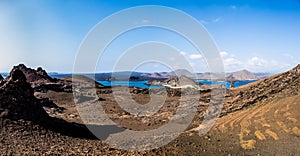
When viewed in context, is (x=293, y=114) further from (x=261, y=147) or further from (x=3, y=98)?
(x=3, y=98)

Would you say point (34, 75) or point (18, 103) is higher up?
point (34, 75)

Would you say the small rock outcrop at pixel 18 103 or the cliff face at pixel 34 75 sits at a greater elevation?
the cliff face at pixel 34 75

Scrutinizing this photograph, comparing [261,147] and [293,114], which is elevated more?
[293,114]

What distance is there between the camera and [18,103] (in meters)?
21.6

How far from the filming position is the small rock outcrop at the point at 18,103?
20703 mm

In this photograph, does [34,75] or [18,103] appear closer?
[18,103]

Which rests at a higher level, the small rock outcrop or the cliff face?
the cliff face

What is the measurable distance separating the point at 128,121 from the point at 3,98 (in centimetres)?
1600

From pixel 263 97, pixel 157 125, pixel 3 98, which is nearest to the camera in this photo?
pixel 3 98

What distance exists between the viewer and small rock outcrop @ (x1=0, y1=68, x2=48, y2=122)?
67.9 feet

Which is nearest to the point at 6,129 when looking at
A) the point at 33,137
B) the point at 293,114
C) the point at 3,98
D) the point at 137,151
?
the point at 33,137

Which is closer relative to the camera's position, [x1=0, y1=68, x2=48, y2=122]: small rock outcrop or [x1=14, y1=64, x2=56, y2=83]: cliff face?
[x1=0, y1=68, x2=48, y2=122]: small rock outcrop

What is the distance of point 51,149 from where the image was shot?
17.2m

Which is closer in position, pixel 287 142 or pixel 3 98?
pixel 287 142
